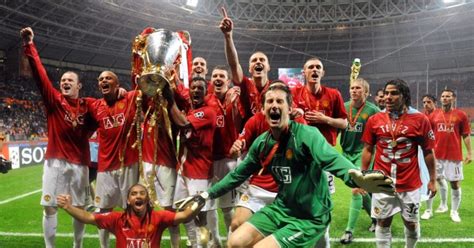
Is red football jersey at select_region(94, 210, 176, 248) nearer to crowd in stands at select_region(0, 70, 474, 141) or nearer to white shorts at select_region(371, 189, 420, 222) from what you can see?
white shorts at select_region(371, 189, 420, 222)

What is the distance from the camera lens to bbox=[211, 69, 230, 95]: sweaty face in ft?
15.1

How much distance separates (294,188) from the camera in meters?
3.16

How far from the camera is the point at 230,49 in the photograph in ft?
13.0

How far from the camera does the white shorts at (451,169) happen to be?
6938 millimetres

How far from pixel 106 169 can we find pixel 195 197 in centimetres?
151

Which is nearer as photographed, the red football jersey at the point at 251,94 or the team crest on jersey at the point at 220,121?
the red football jersey at the point at 251,94

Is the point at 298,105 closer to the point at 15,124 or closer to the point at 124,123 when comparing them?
the point at 124,123

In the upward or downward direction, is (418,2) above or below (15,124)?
above

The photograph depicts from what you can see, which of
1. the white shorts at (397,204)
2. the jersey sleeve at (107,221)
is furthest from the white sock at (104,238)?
the white shorts at (397,204)

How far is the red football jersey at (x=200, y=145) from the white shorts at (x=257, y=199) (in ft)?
2.45

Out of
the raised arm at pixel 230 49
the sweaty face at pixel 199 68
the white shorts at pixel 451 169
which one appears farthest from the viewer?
the white shorts at pixel 451 169

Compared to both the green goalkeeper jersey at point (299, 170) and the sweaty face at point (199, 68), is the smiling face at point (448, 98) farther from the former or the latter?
the green goalkeeper jersey at point (299, 170)

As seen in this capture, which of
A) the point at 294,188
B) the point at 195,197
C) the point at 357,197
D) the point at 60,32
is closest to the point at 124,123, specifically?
the point at 195,197

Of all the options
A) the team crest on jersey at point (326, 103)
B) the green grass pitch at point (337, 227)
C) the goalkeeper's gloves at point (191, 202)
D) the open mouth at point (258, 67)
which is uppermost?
the open mouth at point (258, 67)
